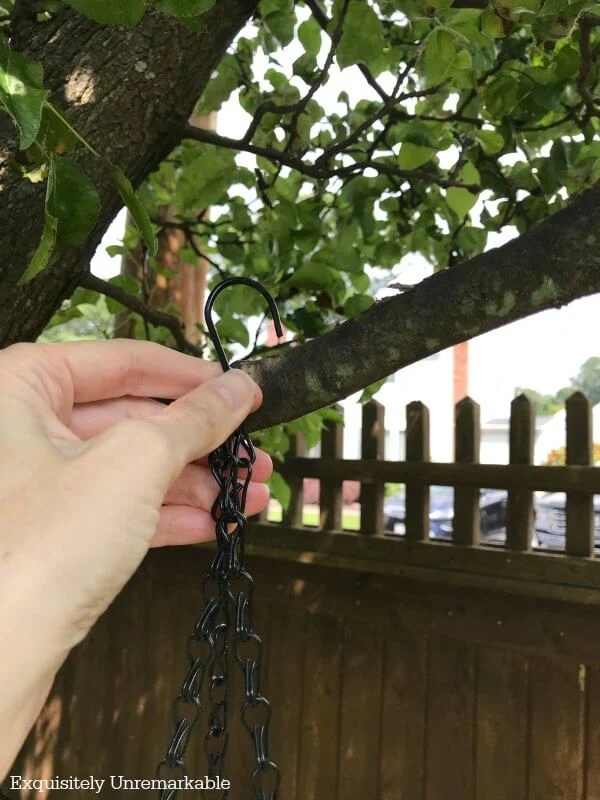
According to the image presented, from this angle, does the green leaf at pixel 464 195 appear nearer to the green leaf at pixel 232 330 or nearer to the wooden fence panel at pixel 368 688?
the green leaf at pixel 232 330

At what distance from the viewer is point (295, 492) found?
230 cm

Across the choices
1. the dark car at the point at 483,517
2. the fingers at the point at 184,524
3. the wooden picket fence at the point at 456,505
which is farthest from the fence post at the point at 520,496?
the dark car at the point at 483,517

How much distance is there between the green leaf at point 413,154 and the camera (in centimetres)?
120

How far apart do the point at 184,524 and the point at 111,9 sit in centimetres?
57

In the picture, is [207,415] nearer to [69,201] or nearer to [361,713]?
[69,201]

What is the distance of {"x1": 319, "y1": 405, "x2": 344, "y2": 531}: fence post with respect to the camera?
2207mm

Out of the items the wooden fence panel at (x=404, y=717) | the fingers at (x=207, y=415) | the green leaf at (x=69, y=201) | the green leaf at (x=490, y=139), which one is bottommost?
the wooden fence panel at (x=404, y=717)

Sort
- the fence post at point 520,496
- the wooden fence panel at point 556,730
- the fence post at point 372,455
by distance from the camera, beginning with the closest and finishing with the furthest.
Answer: the wooden fence panel at point 556,730 → the fence post at point 520,496 → the fence post at point 372,455

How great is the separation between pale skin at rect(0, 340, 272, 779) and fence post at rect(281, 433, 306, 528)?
1475 mm

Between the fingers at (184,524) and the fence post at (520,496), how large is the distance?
113 centimetres

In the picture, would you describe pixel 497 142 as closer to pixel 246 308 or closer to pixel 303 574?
pixel 246 308

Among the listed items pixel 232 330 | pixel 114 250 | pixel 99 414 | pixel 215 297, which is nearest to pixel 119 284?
pixel 114 250

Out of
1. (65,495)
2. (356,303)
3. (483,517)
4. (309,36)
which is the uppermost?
(483,517)

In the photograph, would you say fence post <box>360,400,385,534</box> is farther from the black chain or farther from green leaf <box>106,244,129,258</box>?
the black chain
